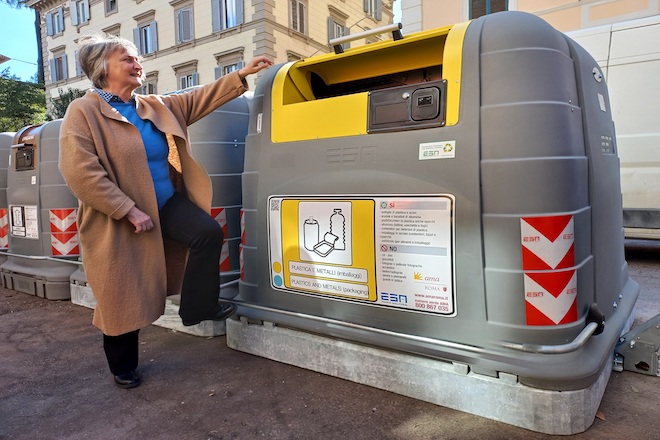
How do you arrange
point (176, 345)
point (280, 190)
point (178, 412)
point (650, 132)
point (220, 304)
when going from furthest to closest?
point (650, 132)
point (176, 345)
point (220, 304)
point (280, 190)
point (178, 412)

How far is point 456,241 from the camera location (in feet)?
6.52

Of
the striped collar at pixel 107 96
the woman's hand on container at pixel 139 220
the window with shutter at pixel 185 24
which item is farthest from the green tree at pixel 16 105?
the woman's hand on container at pixel 139 220

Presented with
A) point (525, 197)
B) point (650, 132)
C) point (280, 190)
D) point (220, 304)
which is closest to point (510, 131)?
point (525, 197)

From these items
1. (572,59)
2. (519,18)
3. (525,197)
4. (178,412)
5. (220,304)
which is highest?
(519,18)

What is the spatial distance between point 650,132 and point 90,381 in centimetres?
576

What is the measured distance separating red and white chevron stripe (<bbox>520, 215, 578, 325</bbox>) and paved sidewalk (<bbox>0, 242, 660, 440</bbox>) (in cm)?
48

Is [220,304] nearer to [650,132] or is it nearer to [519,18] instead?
[519,18]

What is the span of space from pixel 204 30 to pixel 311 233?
20953 mm

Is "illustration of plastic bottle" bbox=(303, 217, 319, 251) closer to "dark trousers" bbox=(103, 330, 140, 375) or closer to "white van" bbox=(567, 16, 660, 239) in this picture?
"dark trousers" bbox=(103, 330, 140, 375)

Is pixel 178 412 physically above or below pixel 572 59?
below

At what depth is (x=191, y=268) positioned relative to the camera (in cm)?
245

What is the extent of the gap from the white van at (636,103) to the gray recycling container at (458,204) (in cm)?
328

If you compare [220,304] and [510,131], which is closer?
[510,131]

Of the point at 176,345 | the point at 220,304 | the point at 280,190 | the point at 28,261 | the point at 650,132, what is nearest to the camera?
the point at 280,190
